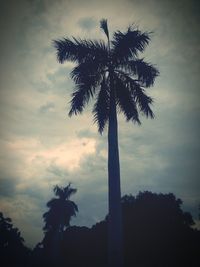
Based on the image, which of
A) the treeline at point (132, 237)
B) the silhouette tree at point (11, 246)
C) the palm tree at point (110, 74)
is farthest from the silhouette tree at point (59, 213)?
the palm tree at point (110, 74)

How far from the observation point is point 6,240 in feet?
157

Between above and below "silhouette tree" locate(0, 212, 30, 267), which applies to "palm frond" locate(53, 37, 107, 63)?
above

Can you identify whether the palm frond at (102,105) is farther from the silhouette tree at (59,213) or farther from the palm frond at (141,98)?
the silhouette tree at (59,213)

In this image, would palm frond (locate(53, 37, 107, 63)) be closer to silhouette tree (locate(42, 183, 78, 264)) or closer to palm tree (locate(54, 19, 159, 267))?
palm tree (locate(54, 19, 159, 267))

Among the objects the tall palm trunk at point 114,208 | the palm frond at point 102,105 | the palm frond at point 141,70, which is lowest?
the tall palm trunk at point 114,208

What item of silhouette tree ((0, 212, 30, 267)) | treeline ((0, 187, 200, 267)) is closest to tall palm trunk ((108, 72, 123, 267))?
treeline ((0, 187, 200, 267))

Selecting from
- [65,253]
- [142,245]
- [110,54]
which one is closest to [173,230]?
[142,245]

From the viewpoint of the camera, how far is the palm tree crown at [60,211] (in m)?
49.0

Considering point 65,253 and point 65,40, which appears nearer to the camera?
point 65,40

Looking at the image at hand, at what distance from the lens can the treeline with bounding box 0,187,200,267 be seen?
33.1 m

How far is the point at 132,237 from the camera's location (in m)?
35.5

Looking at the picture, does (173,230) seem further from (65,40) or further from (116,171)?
(65,40)

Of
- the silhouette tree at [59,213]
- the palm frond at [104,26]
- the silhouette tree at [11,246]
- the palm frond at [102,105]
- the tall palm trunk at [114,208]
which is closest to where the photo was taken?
the tall palm trunk at [114,208]

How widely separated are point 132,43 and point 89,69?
9.89 feet
